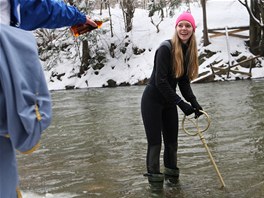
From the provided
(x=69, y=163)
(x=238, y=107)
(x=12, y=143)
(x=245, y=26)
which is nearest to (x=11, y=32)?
(x=12, y=143)

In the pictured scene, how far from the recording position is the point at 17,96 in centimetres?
172

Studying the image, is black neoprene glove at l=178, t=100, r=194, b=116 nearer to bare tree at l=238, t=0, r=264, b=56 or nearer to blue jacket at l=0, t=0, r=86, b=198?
blue jacket at l=0, t=0, r=86, b=198

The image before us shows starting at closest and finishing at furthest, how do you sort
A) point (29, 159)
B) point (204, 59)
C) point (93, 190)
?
point (93, 190) → point (29, 159) → point (204, 59)

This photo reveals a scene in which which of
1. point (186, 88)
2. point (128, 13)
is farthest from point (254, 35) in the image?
point (186, 88)

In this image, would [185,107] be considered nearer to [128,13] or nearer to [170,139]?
[170,139]

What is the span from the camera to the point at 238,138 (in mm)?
7371

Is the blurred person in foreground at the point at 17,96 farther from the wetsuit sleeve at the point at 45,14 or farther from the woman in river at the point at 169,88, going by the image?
the woman in river at the point at 169,88

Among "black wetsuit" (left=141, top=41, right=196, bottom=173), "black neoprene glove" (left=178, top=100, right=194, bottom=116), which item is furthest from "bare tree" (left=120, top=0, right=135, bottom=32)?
"black neoprene glove" (left=178, top=100, right=194, bottom=116)

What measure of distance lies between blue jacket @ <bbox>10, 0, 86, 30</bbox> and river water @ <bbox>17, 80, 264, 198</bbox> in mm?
2856

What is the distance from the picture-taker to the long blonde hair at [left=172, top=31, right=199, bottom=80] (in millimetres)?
4559

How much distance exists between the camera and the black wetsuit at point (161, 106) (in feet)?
14.8

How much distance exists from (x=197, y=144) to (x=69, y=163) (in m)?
2.22

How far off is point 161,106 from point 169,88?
1.03 feet

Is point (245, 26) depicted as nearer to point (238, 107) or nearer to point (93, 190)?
point (238, 107)
